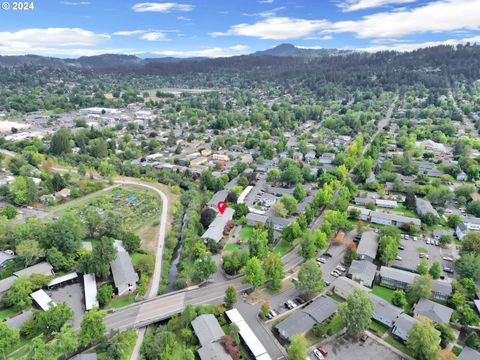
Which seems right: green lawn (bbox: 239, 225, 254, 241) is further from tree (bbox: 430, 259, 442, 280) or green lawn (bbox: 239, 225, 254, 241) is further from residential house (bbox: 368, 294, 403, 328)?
tree (bbox: 430, 259, 442, 280)

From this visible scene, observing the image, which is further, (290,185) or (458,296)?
(290,185)

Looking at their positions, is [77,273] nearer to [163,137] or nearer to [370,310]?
[370,310]

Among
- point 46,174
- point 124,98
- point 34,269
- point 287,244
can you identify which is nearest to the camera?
point 34,269

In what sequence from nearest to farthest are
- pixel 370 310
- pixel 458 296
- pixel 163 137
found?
pixel 370 310, pixel 458 296, pixel 163 137

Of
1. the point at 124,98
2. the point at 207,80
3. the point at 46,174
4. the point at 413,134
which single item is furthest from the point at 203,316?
the point at 207,80

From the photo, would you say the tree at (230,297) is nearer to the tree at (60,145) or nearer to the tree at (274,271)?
the tree at (274,271)

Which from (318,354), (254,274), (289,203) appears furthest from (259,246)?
(289,203)

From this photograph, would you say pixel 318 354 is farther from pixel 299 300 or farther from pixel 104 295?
pixel 104 295
